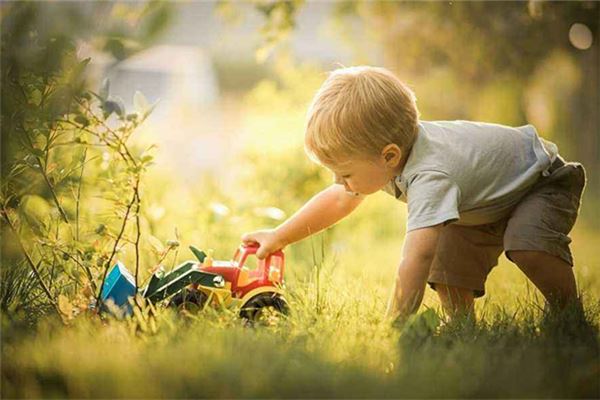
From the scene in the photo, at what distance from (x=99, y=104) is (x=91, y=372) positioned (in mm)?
724

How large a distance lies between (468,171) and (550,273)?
37 cm

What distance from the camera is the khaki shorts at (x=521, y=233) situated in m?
2.45

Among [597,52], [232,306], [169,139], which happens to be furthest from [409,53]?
[232,306]

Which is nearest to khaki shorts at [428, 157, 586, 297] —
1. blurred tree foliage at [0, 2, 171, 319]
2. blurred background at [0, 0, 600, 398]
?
blurred background at [0, 0, 600, 398]

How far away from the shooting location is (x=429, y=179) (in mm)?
2314

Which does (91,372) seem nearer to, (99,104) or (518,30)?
(99,104)

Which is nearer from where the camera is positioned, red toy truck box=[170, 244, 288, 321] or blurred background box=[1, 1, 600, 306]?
blurred background box=[1, 1, 600, 306]

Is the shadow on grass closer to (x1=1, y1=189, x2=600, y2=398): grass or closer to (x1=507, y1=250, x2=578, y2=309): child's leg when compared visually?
(x1=1, y1=189, x2=600, y2=398): grass

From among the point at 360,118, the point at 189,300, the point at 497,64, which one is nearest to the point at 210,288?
the point at 189,300

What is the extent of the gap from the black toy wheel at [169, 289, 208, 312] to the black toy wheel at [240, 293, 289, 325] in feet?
0.36

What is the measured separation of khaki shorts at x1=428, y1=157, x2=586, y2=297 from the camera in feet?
8.04

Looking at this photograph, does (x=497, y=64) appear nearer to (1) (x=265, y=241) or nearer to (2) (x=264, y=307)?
(1) (x=265, y=241)

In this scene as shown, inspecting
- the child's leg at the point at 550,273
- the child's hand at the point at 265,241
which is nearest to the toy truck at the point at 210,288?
the child's hand at the point at 265,241

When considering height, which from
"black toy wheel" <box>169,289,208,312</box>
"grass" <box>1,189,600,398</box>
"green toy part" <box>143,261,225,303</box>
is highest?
"green toy part" <box>143,261,225,303</box>
